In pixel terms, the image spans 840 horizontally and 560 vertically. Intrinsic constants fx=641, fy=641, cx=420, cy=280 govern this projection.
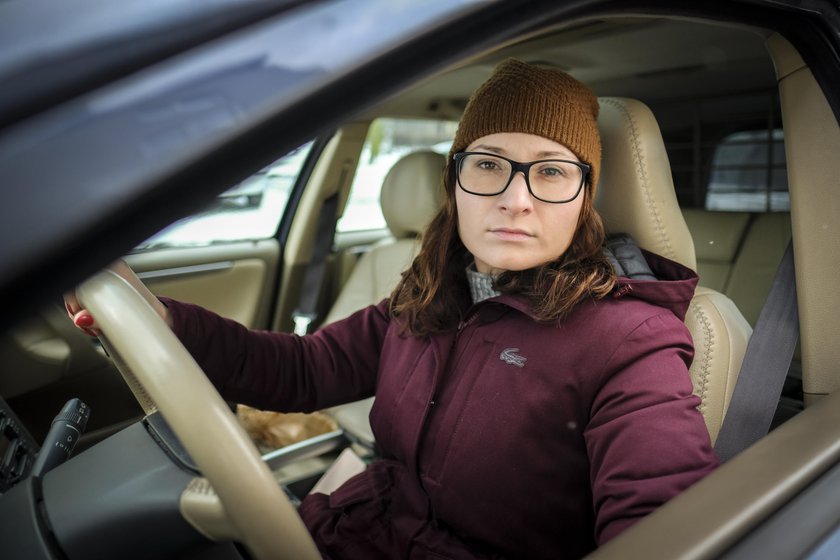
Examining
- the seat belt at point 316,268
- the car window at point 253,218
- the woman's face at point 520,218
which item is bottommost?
the seat belt at point 316,268

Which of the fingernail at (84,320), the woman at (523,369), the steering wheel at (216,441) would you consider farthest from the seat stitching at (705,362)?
the fingernail at (84,320)

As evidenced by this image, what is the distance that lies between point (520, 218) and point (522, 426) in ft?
1.16

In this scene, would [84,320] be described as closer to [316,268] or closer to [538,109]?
[538,109]

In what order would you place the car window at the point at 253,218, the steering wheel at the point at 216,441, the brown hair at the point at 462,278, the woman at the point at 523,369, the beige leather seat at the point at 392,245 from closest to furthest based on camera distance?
the steering wheel at the point at 216,441, the woman at the point at 523,369, the brown hair at the point at 462,278, the beige leather seat at the point at 392,245, the car window at the point at 253,218

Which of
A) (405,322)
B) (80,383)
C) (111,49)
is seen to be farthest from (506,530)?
(111,49)

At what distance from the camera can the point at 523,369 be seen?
3.61 ft

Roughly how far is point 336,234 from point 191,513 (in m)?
2.52

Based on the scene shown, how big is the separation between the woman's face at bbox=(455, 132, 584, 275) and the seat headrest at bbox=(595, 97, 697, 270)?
192 millimetres

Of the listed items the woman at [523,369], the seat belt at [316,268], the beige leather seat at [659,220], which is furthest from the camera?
the seat belt at [316,268]

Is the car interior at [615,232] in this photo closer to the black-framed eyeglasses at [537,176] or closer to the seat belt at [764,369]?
the seat belt at [764,369]

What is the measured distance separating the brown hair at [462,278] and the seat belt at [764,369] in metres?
0.32

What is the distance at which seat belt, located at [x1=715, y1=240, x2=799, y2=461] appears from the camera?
3.66ft

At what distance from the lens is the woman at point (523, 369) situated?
1.00m

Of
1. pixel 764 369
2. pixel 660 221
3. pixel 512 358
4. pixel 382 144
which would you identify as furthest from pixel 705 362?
pixel 382 144
